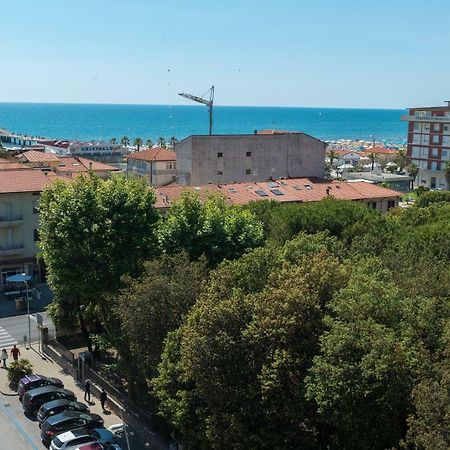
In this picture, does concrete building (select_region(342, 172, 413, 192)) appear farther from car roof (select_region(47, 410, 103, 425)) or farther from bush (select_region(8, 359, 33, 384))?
car roof (select_region(47, 410, 103, 425))

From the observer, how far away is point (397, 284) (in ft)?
80.4

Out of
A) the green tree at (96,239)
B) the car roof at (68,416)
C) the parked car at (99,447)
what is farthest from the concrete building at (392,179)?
the parked car at (99,447)

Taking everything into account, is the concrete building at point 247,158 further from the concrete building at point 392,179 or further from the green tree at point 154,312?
the green tree at point 154,312

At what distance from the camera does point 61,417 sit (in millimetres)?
27609

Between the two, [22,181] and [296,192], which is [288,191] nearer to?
[296,192]

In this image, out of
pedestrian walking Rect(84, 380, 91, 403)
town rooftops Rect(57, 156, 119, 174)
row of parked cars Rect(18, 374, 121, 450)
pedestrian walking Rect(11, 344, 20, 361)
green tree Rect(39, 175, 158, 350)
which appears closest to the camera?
row of parked cars Rect(18, 374, 121, 450)

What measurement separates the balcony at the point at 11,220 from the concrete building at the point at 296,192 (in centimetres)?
1121

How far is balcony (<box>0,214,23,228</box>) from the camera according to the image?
2005 inches

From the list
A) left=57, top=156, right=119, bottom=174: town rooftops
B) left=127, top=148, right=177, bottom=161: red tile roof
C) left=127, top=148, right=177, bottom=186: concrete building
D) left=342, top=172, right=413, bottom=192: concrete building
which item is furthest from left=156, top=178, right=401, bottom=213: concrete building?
left=342, top=172, right=413, bottom=192: concrete building

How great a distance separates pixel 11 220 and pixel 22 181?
3337mm

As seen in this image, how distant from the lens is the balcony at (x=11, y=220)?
167 ft

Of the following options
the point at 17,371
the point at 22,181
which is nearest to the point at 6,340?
the point at 17,371

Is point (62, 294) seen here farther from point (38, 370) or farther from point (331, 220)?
point (331, 220)

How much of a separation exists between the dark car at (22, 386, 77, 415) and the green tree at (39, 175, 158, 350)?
384cm
